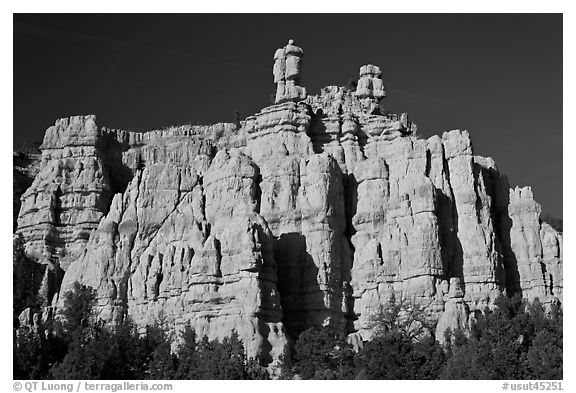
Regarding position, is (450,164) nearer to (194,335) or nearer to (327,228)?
(327,228)

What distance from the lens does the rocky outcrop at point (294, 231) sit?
67688 mm

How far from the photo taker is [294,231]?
71688mm

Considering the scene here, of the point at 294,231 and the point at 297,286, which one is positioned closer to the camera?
the point at 297,286

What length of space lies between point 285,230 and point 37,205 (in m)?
16.3

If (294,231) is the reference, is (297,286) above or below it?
below

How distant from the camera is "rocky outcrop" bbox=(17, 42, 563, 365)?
67688mm

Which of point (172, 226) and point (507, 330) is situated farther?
point (172, 226)

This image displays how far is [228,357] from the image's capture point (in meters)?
60.8

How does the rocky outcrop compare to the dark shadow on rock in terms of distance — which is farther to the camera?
the dark shadow on rock

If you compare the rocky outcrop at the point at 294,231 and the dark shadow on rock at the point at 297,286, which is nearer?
the rocky outcrop at the point at 294,231
